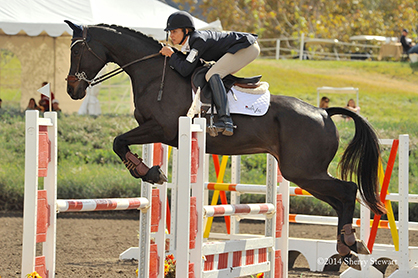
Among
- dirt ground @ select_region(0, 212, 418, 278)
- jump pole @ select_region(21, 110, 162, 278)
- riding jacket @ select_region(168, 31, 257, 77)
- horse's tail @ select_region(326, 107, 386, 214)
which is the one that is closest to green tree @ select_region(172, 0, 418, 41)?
dirt ground @ select_region(0, 212, 418, 278)

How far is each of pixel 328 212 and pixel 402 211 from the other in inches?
145

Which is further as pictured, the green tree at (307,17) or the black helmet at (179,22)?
the green tree at (307,17)

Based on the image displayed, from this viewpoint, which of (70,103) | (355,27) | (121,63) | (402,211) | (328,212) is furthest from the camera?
(355,27)

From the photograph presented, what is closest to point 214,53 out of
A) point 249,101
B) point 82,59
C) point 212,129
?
point 249,101

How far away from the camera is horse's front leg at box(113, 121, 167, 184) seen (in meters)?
3.69

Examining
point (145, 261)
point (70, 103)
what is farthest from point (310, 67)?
point (145, 261)

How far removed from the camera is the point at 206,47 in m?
3.81

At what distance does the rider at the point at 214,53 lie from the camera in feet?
12.1

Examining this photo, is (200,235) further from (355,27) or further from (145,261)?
(355,27)

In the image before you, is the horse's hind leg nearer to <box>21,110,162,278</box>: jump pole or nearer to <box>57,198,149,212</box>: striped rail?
<box>57,198,149,212</box>: striped rail

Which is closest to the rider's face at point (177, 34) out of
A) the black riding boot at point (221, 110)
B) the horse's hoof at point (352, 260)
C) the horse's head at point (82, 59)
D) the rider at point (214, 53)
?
the rider at point (214, 53)

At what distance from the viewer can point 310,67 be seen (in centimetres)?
1770

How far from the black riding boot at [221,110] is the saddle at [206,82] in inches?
3.6

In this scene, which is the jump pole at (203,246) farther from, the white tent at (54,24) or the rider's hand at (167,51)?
the white tent at (54,24)
